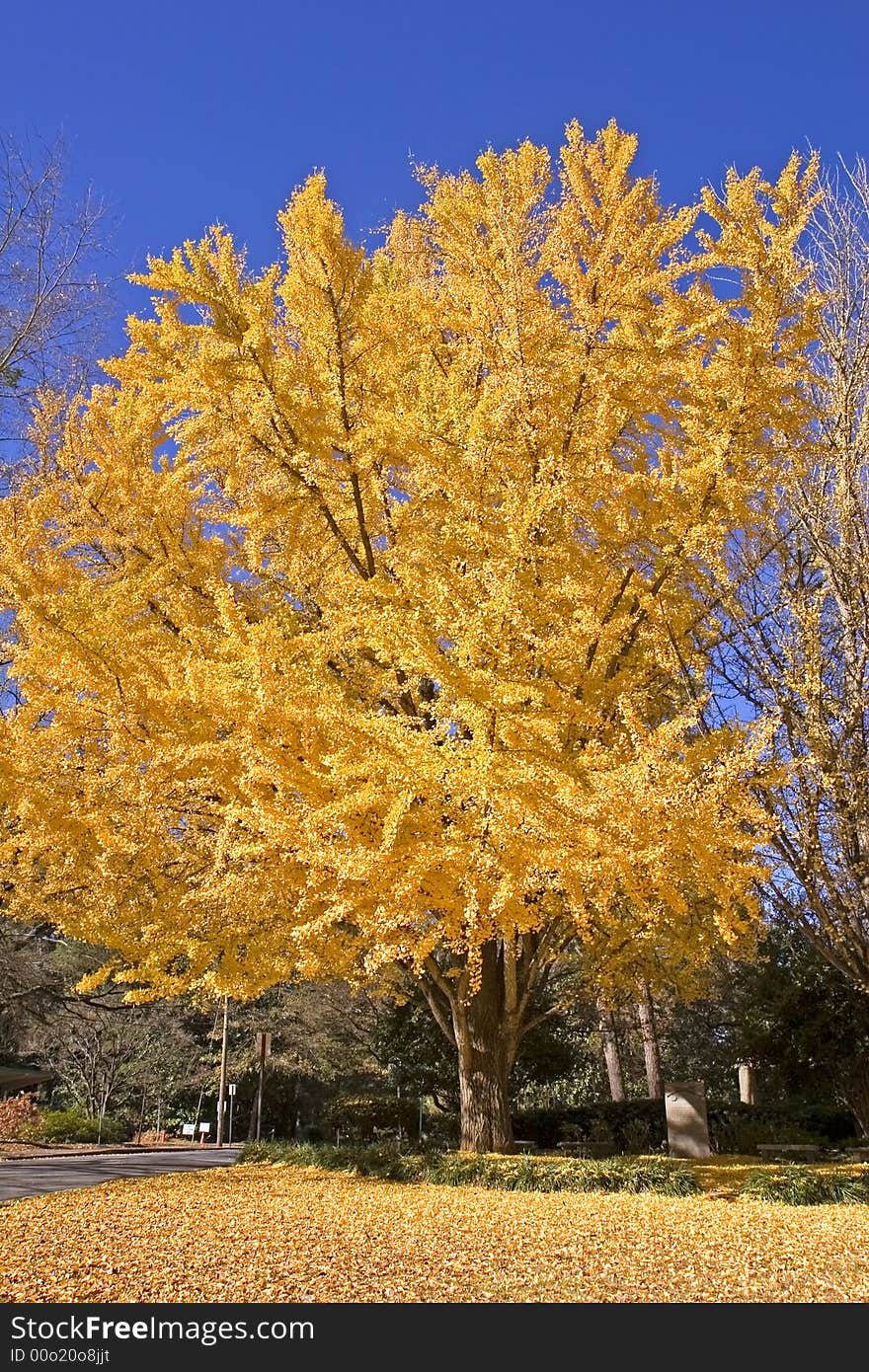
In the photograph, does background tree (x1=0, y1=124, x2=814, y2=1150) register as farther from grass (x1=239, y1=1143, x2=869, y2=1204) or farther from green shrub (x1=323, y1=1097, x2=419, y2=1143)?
green shrub (x1=323, y1=1097, x2=419, y2=1143)

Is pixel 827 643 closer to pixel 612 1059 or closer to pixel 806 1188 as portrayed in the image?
pixel 806 1188

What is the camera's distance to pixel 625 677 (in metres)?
6.37

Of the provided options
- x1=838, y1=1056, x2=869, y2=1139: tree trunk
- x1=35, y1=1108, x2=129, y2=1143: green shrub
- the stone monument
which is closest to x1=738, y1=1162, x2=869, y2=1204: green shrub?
the stone monument

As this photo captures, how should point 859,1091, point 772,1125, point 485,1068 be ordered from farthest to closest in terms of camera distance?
point 772,1125
point 859,1091
point 485,1068

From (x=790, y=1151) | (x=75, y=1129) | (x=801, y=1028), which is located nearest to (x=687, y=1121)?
(x=790, y=1151)

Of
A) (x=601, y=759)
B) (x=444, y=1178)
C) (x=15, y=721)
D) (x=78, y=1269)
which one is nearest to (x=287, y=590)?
(x=15, y=721)

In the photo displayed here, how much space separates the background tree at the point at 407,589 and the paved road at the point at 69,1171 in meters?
3.99

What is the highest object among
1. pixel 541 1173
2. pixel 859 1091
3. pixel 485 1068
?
pixel 485 1068

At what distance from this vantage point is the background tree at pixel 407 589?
4754mm

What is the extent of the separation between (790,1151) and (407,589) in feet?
33.8

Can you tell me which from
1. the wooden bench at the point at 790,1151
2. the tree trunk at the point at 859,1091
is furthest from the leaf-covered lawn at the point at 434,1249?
the tree trunk at the point at 859,1091

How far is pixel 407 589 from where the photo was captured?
18.0 feet

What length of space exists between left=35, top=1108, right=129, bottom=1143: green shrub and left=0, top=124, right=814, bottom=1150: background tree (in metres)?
14.8

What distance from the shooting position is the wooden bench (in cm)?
1143
